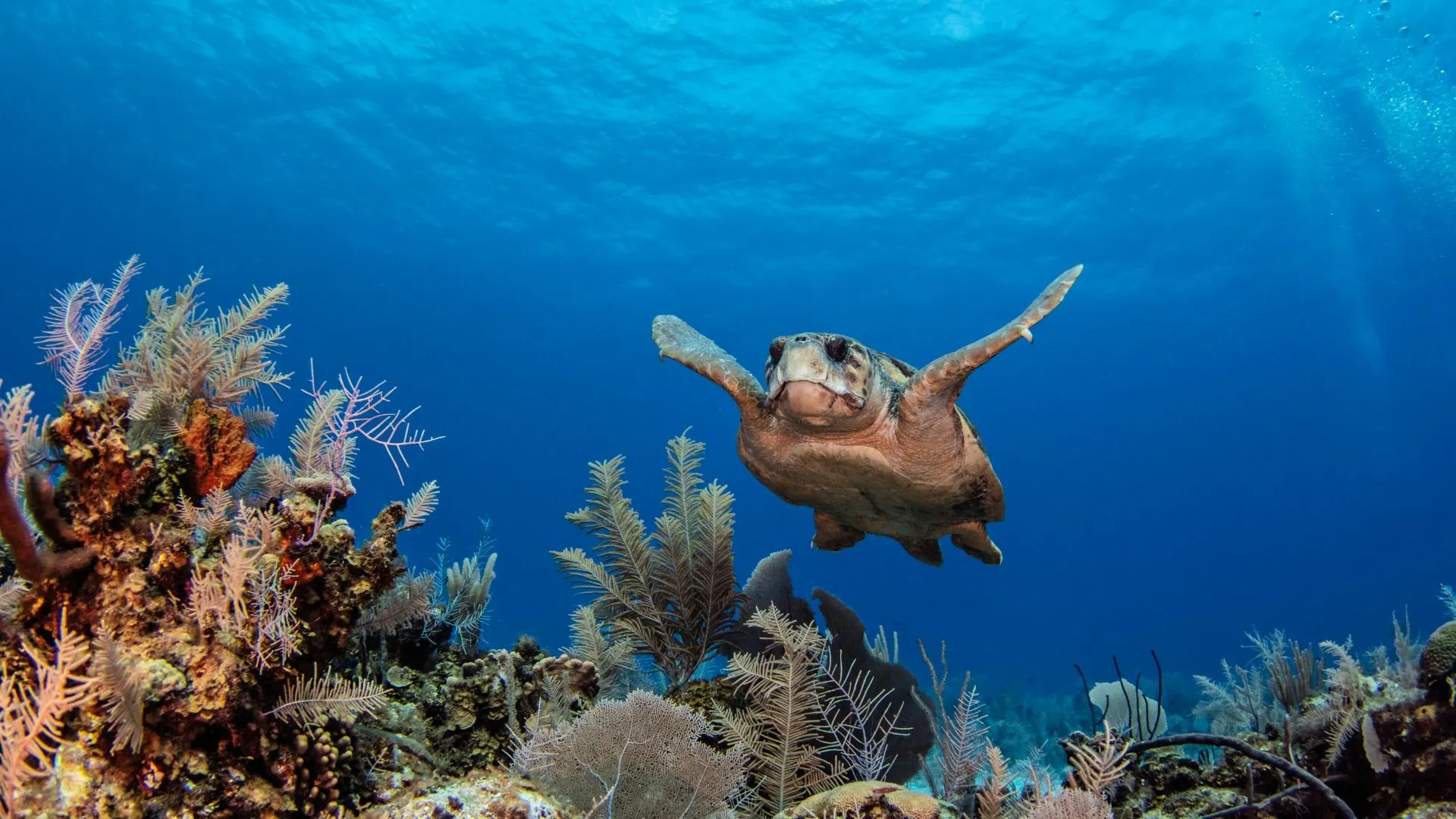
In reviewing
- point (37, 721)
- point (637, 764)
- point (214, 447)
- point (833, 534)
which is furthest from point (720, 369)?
point (37, 721)

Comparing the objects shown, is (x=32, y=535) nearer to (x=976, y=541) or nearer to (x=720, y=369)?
(x=720, y=369)

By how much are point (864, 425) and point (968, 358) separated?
88 cm

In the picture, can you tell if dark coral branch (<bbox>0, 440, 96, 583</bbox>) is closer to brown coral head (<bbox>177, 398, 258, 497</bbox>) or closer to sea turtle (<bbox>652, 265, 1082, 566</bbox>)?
brown coral head (<bbox>177, 398, 258, 497</bbox>)

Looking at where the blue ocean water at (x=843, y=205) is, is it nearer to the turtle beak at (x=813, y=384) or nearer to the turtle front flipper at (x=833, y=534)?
the turtle beak at (x=813, y=384)

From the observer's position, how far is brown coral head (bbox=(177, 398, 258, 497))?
2383 mm

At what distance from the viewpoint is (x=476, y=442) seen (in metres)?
89.9

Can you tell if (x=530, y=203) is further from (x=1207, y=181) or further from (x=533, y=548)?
(x=533, y=548)

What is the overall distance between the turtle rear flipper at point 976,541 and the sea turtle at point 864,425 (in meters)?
0.02

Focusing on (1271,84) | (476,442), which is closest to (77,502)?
(1271,84)

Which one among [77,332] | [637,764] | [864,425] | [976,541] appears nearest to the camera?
[637,764]

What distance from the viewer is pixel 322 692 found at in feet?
6.64

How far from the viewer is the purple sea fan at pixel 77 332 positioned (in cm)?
257

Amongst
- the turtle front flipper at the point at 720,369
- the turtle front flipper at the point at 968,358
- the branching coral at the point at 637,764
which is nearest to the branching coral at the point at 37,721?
the branching coral at the point at 637,764

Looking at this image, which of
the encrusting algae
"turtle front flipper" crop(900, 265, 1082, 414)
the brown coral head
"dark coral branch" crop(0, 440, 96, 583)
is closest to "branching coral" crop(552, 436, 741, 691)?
the encrusting algae
